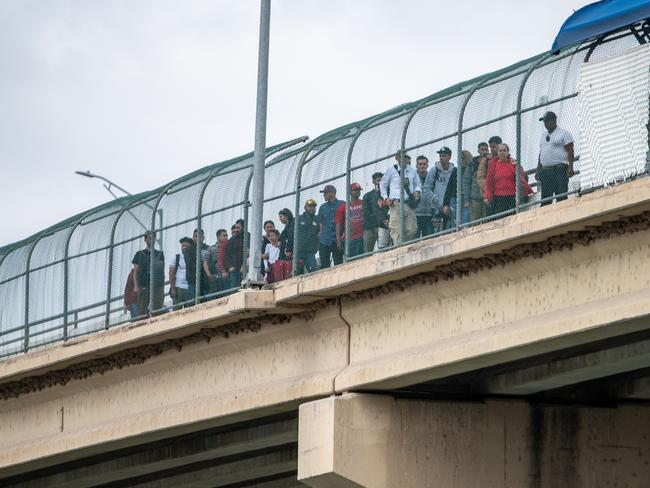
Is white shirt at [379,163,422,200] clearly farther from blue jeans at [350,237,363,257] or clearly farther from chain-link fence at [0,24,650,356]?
blue jeans at [350,237,363,257]

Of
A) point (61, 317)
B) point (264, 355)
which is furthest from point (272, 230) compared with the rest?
point (61, 317)

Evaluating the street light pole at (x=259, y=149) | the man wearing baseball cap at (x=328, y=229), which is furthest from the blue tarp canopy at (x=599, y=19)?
the street light pole at (x=259, y=149)

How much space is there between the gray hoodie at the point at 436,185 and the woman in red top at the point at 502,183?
2.17ft

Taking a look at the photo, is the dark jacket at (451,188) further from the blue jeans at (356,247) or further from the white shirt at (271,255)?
the white shirt at (271,255)

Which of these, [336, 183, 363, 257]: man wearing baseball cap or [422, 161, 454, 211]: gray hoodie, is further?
[336, 183, 363, 257]: man wearing baseball cap

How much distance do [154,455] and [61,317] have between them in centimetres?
328

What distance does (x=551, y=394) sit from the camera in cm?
2416

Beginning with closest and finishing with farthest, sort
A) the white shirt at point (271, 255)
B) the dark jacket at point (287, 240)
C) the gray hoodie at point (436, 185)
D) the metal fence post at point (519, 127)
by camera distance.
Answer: the metal fence post at point (519, 127) → the gray hoodie at point (436, 185) → the dark jacket at point (287, 240) → the white shirt at point (271, 255)

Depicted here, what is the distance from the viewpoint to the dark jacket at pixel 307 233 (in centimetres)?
2366

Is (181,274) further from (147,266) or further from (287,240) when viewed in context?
(287,240)

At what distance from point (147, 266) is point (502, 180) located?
7545mm

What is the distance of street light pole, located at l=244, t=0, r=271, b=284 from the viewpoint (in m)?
24.0

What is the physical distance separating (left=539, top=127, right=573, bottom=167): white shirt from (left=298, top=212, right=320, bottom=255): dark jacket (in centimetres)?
431

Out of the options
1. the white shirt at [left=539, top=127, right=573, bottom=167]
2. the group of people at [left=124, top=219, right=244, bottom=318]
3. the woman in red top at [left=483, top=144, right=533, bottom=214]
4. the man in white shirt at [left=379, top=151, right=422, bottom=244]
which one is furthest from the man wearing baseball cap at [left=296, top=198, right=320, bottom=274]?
the white shirt at [left=539, top=127, right=573, bottom=167]
